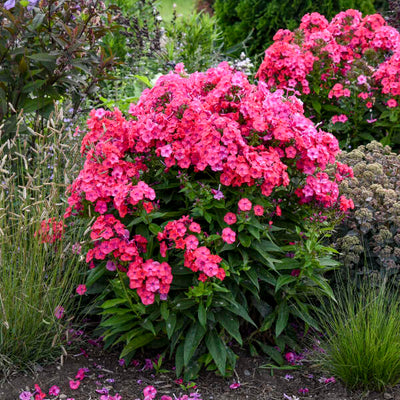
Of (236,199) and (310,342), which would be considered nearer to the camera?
(236,199)

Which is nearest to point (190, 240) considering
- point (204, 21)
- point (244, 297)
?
point (244, 297)

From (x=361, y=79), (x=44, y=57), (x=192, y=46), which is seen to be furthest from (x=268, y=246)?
(x=192, y=46)

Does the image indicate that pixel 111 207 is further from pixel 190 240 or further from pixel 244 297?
pixel 244 297

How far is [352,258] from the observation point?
11.3 feet

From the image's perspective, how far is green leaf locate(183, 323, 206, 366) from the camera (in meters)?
2.83

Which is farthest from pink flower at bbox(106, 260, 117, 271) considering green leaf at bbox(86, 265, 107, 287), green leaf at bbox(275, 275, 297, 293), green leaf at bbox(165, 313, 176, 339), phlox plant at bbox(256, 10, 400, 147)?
phlox plant at bbox(256, 10, 400, 147)

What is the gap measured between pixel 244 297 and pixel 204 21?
17.9 feet

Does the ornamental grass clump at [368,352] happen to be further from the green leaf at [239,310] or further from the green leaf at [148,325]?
the green leaf at [148,325]

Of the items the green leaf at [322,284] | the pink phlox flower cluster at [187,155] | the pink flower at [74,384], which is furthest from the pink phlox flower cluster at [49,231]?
the green leaf at [322,284]

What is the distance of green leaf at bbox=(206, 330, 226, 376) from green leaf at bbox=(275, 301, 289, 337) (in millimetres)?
310

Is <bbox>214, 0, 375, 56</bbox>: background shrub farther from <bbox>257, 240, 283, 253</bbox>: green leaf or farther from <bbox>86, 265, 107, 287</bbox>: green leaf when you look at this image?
<bbox>86, 265, 107, 287</bbox>: green leaf

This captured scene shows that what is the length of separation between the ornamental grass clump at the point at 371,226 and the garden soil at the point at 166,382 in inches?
31.6

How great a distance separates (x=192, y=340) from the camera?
9.40 ft

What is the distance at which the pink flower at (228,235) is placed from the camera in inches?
106
